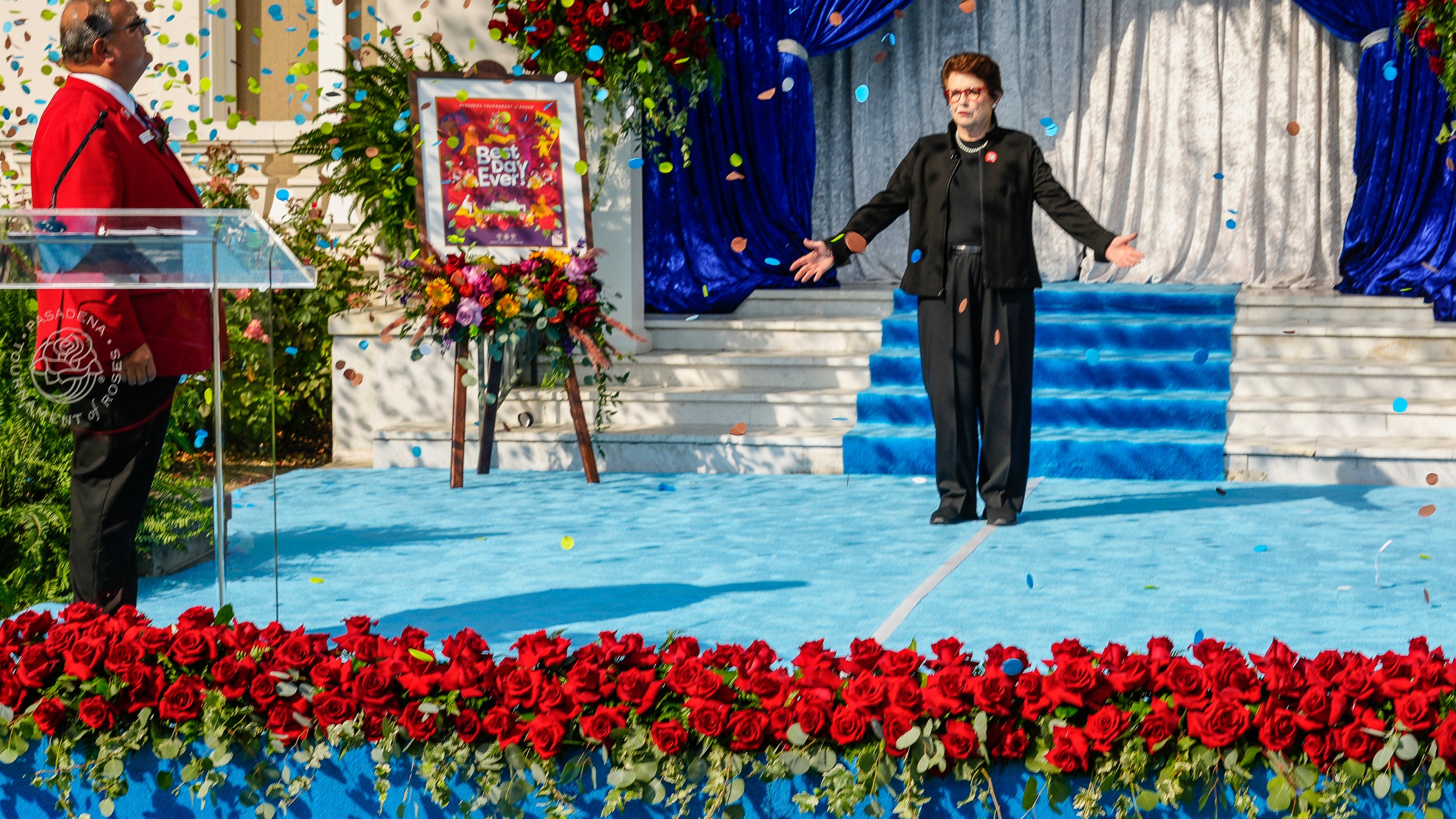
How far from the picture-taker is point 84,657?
2254mm

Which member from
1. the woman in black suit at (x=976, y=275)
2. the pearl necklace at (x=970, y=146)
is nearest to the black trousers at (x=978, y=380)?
the woman in black suit at (x=976, y=275)

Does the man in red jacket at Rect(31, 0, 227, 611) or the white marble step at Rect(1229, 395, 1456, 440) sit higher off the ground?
the man in red jacket at Rect(31, 0, 227, 611)

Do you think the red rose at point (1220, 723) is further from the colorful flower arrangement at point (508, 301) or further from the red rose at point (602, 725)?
the colorful flower arrangement at point (508, 301)

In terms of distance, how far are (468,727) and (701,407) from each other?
14.2ft

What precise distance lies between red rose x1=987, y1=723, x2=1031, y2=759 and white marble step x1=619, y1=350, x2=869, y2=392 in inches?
179

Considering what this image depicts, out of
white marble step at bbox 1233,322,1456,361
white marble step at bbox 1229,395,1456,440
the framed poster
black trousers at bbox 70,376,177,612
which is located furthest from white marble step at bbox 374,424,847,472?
black trousers at bbox 70,376,177,612

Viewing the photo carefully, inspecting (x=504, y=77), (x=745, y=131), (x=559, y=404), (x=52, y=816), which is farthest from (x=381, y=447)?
(x=52, y=816)

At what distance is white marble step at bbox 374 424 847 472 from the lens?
601 centimetres

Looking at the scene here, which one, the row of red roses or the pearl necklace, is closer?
the row of red roses

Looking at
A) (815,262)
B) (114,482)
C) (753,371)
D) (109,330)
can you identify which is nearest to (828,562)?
(815,262)

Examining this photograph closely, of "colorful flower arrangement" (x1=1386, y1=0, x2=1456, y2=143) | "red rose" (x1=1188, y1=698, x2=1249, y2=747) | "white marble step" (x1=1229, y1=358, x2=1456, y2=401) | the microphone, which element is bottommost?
"red rose" (x1=1188, y1=698, x2=1249, y2=747)

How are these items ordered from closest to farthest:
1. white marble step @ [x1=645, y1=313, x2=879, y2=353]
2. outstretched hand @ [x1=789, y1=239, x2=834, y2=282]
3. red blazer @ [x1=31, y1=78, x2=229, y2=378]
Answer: red blazer @ [x1=31, y1=78, x2=229, y2=378] < outstretched hand @ [x1=789, y1=239, x2=834, y2=282] < white marble step @ [x1=645, y1=313, x2=879, y2=353]

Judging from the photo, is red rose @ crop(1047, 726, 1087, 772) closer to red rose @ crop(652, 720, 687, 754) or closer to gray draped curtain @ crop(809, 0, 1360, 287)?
red rose @ crop(652, 720, 687, 754)

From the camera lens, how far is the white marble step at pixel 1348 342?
630 centimetres
